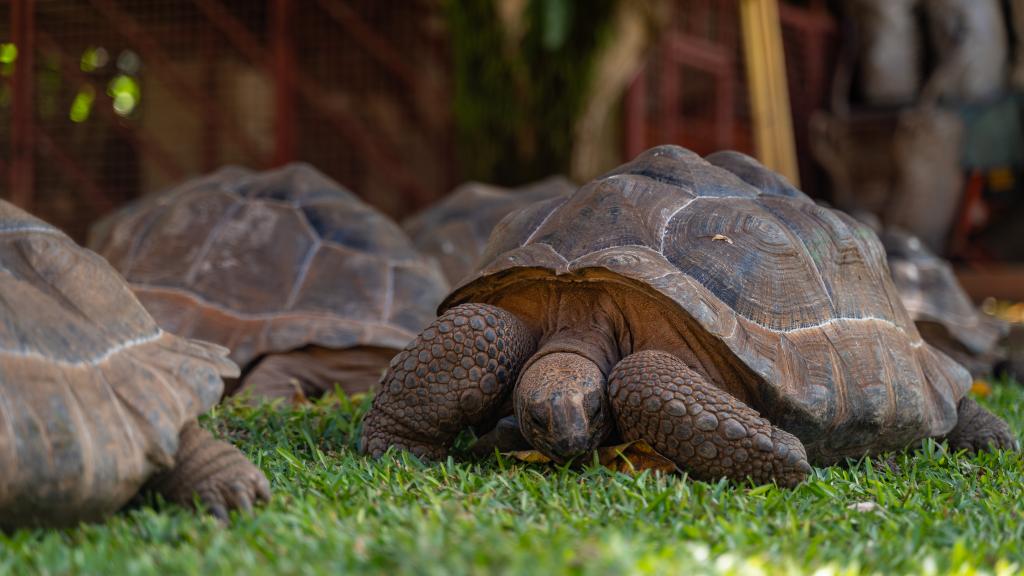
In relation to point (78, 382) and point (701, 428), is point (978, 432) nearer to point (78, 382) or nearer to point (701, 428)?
point (701, 428)

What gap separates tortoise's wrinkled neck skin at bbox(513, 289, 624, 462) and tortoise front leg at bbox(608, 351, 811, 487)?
0.27 feet

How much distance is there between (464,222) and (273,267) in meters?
1.29

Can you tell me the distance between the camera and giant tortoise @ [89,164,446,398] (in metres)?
4.23

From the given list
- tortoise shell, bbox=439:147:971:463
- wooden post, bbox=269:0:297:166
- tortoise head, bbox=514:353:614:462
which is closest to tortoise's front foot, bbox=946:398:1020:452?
tortoise shell, bbox=439:147:971:463

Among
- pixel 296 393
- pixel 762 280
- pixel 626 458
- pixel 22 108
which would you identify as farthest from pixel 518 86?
pixel 626 458

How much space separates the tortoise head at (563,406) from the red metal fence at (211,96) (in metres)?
5.54

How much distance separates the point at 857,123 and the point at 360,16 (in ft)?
20.3

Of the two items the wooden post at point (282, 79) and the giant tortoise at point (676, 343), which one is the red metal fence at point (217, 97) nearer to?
the wooden post at point (282, 79)

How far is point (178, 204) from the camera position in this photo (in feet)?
15.5

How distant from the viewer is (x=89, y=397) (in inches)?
82.2

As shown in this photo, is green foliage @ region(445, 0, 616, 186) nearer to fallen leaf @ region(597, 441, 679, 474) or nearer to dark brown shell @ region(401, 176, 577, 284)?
dark brown shell @ region(401, 176, 577, 284)

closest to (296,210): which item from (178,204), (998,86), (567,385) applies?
(178,204)

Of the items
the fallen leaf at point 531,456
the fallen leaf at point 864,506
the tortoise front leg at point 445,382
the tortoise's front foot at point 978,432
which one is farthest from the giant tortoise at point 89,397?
the tortoise's front foot at point 978,432

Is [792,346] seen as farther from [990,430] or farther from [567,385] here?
[990,430]
